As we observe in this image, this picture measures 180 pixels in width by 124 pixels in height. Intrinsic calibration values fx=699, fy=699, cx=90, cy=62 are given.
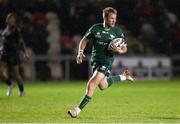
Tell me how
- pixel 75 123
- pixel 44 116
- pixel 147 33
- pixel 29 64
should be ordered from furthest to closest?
pixel 147 33
pixel 29 64
pixel 44 116
pixel 75 123

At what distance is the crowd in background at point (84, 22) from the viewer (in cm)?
3105

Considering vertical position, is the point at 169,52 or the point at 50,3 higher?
the point at 50,3

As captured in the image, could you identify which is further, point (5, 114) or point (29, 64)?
point (29, 64)

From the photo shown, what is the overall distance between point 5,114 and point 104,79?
86.7 inches

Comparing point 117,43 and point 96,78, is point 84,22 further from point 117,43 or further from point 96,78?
point 96,78

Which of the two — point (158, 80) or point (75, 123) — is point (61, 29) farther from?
point (75, 123)

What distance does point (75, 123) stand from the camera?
41.3 ft

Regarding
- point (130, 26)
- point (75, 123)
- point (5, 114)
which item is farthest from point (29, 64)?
point (75, 123)

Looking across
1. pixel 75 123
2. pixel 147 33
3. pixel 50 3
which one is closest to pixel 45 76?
pixel 50 3

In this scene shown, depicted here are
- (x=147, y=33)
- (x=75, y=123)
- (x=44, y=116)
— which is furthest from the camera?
(x=147, y=33)

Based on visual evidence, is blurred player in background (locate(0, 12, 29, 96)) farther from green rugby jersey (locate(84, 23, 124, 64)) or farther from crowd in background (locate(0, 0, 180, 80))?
crowd in background (locate(0, 0, 180, 80))

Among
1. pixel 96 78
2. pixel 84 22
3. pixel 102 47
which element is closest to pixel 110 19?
pixel 102 47

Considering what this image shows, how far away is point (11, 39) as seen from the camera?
21.0m

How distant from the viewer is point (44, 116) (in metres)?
14.1
